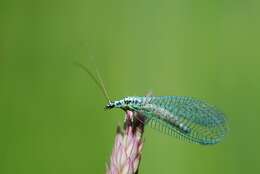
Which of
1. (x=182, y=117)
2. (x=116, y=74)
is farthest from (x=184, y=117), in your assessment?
(x=116, y=74)

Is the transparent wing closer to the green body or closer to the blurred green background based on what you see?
the green body

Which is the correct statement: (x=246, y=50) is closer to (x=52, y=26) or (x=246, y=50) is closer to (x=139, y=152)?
(x=52, y=26)

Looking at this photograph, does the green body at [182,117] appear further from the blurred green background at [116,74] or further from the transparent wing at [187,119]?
the blurred green background at [116,74]

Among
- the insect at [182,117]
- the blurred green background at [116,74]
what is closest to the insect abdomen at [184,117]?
the insect at [182,117]

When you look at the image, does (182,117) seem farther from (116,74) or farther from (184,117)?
(116,74)

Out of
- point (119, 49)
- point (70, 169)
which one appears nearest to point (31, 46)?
point (119, 49)

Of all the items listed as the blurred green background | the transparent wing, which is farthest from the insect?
the blurred green background
